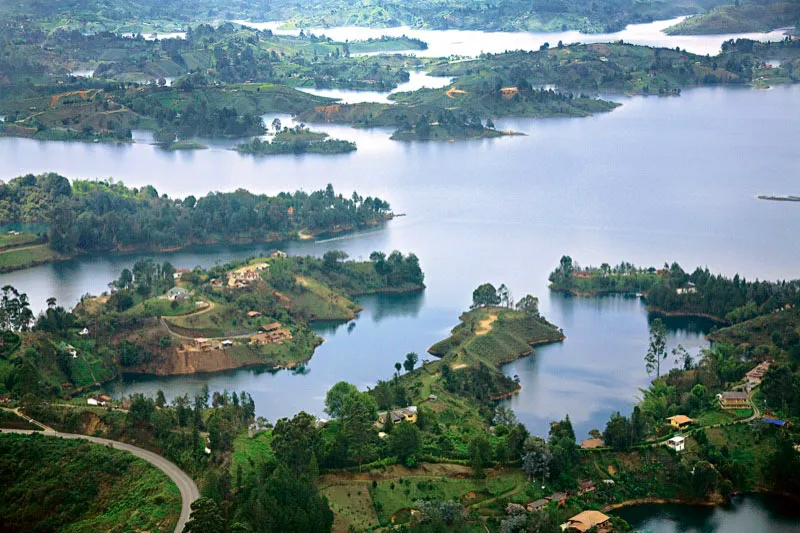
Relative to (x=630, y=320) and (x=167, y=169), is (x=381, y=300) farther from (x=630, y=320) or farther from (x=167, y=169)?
(x=167, y=169)

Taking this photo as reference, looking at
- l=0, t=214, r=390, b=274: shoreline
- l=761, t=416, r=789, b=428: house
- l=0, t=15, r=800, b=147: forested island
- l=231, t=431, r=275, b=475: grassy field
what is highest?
l=0, t=15, r=800, b=147: forested island

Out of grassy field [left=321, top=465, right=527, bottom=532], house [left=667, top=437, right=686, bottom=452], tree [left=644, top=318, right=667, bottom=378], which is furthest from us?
tree [left=644, top=318, right=667, bottom=378]

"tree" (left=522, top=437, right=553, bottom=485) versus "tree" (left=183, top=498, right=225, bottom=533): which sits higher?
"tree" (left=183, top=498, right=225, bottom=533)

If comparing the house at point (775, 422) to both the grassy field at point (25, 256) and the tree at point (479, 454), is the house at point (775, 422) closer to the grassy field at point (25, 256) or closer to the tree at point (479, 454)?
the tree at point (479, 454)

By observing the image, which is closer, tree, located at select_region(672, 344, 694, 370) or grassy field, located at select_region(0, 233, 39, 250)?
tree, located at select_region(672, 344, 694, 370)

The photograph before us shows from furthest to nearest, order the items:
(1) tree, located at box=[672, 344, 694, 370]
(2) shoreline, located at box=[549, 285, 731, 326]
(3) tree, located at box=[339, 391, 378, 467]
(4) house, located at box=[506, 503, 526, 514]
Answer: (2) shoreline, located at box=[549, 285, 731, 326] → (1) tree, located at box=[672, 344, 694, 370] → (3) tree, located at box=[339, 391, 378, 467] → (4) house, located at box=[506, 503, 526, 514]

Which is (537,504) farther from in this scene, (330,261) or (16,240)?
(16,240)

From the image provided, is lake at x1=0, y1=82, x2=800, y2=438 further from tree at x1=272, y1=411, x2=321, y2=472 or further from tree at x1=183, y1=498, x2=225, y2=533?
tree at x1=183, y1=498, x2=225, y2=533

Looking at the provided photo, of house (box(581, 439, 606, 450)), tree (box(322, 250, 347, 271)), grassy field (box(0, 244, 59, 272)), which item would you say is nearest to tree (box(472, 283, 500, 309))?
tree (box(322, 250, 347, 271))
